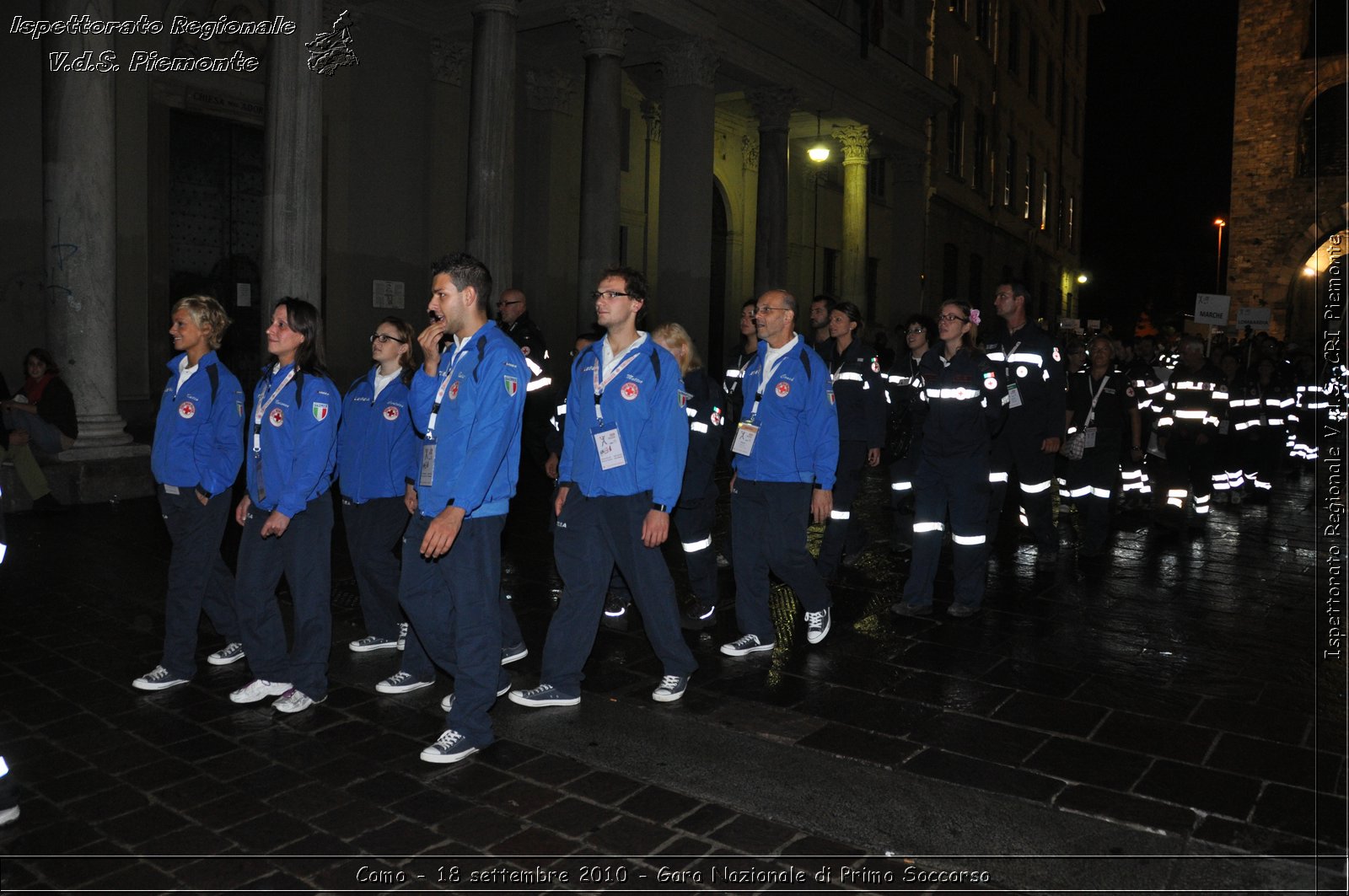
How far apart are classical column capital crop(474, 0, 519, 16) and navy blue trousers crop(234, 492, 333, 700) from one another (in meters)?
10.7

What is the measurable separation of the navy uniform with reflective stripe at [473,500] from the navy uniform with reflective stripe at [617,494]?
0.46 metres

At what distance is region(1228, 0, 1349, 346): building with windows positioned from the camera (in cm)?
4034

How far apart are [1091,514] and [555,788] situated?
6937 mm

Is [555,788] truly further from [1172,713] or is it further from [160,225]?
[160,225]

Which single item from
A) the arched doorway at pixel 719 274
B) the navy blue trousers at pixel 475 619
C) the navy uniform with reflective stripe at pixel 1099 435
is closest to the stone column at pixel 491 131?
the navy uniform with reflective stripe at pixel 1099 435

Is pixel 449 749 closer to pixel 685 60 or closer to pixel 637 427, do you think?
pixel 637 427

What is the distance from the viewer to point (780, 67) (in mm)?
19953

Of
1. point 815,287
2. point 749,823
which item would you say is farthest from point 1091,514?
point 815,287

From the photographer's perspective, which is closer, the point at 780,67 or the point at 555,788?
the point at 555,788

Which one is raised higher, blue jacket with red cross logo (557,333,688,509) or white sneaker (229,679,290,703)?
blue jacket with red cross logo (557,333,688,509)

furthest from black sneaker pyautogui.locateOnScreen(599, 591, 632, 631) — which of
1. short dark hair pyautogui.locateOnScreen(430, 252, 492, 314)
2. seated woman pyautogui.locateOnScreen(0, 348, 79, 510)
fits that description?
seated woman pyautogui.locateOnScreen(0, 348, 79, 510)

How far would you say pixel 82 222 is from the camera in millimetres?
10391

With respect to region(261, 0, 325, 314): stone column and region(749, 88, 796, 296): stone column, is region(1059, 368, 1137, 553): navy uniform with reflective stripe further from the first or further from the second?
region(749, 88, 796, 296): stone column

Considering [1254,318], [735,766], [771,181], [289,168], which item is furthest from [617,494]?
[1254,318]
